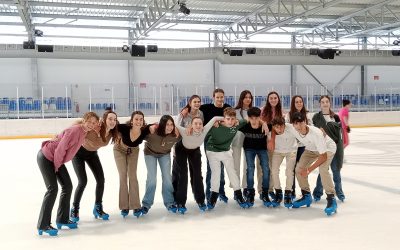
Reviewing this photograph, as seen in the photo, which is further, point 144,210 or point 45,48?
point 45,48

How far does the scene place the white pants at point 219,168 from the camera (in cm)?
568

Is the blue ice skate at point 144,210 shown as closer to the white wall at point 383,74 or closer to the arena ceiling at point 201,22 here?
the arena ceiling at point 201,22

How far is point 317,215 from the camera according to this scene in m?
5.38

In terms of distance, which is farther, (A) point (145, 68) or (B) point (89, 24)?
(A) point (145, 68)

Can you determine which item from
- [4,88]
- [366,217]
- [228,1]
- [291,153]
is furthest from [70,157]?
[4,88]

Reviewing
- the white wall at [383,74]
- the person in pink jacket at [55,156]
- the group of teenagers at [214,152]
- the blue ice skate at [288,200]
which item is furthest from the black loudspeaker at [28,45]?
the white wall at [383,74]

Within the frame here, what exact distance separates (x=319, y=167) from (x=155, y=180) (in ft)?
6.57

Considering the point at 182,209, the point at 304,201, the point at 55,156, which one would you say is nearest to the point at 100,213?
the point at 182,209

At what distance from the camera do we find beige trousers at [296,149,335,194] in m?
5.46

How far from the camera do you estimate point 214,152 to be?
Answer: 18.7 feet

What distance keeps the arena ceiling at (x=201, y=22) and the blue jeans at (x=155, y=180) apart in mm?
10133

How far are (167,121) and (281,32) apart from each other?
905 inches

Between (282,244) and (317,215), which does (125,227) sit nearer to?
(282,244)

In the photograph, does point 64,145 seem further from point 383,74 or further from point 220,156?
point 383,74
